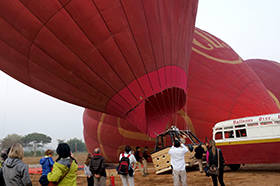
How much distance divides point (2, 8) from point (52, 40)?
155cm

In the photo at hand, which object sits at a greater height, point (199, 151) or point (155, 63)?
point (155, 63)

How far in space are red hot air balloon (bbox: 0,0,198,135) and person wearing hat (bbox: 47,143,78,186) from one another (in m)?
4.47

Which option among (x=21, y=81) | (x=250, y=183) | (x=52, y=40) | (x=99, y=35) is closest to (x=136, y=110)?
(x=99, y=35)

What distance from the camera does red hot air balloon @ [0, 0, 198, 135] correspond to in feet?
21.7

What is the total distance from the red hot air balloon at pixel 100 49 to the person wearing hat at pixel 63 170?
14.7 feet

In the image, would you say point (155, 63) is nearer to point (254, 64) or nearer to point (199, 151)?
point (199, 151)

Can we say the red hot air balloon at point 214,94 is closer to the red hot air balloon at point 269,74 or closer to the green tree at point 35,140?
the red hot air balloon at point 269,74

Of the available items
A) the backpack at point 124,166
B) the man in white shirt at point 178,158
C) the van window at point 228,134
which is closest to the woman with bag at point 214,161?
the man in white shirt at point 178,158

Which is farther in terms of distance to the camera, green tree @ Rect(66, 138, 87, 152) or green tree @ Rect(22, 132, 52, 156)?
green tree @ Rect(66, 138, 87, 152)

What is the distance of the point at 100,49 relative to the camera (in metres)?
7.05

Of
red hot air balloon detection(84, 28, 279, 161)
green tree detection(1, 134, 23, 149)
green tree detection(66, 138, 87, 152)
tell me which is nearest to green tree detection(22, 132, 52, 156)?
green tree detection(1, 134, 23, 149)

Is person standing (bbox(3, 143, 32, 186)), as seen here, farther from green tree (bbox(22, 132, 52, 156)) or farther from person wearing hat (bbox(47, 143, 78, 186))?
green tree (bbox(22, 132, 52, 156))

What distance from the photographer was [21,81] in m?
8.88

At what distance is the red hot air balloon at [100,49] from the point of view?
6605 mm
